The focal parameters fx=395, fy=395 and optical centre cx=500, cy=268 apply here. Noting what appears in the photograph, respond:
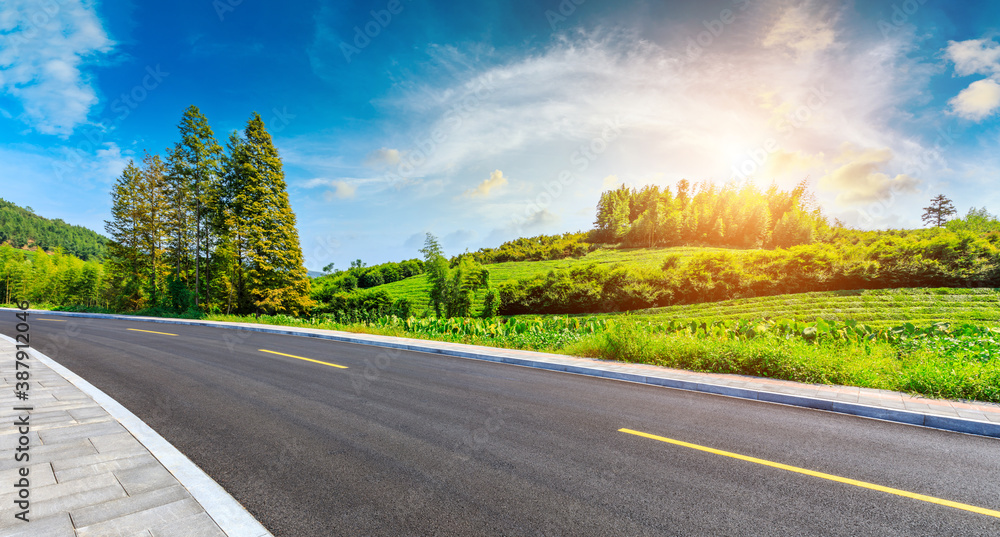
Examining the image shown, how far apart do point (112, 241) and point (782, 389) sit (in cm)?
4606

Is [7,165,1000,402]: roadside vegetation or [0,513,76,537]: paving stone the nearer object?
[0,513,76,537]: paving stone

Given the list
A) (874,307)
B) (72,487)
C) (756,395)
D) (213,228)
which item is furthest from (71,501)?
(874,307)

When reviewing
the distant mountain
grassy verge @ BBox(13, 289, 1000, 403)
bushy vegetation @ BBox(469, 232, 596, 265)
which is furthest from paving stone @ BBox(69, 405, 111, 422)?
the distant mountain

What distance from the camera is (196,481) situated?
343 centimetres

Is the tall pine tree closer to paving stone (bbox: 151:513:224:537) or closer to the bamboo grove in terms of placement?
the bamboo grove

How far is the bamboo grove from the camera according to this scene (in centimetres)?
2784

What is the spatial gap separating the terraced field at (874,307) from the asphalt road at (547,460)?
1758 cm

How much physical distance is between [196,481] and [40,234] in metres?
197

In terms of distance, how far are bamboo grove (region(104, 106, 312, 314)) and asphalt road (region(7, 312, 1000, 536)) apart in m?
22.9

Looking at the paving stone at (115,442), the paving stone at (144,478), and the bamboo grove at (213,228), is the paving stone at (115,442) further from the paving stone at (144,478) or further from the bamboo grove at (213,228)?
the bamboo grove at (213,228)

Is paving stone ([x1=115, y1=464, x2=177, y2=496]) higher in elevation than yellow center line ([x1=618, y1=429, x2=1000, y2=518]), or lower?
higher

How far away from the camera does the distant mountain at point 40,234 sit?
392 ft

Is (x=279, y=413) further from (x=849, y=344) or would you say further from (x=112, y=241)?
(x=112, y=241)

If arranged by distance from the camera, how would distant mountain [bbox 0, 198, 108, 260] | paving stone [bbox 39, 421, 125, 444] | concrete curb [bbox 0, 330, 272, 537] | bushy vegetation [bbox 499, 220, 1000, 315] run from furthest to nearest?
distant mountain [bbox 0, 198, 108, 260] → bushy vegetation [bbox 499, 220, 1000, 315] → paving stone [bbox 39, 421, 125, 444] → concrete curb [bbox 0, 330, 272, 537]
